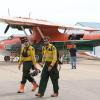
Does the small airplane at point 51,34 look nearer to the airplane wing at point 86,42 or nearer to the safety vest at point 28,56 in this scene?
the airplane wing at point 86,42

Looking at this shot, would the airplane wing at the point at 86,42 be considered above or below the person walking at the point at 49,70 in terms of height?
below

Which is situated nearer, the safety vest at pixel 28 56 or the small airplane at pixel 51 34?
the safety vest at pixel 28 56

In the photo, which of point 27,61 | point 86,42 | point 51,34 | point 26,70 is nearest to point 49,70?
point 26,70

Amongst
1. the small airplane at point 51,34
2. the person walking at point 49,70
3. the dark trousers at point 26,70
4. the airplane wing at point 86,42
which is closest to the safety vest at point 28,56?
the dark trousers at point 26,70

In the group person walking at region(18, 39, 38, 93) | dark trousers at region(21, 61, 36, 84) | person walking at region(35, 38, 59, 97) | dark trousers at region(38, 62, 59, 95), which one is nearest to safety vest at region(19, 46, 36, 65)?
person walking at region(18, 39, 38, 93)

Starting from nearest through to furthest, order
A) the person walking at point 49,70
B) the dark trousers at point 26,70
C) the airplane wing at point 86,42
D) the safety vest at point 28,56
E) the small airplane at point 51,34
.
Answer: the person walking at point 49,70 < the dark trousers at point 26,70 < the safety vest at point 28,56 < the airplane wing at point 86,42 < the small airplane at point 51,34

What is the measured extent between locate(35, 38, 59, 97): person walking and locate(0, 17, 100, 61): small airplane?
18.0 metres

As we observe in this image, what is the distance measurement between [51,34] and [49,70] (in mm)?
21659

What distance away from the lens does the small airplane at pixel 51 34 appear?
30.9 metres

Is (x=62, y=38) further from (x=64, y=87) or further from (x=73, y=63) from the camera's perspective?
(x=64, y=87)

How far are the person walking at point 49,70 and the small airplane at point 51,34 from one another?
58.9 feet

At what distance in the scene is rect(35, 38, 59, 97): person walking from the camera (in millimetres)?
→ 11992

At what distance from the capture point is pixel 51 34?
33.5 meters

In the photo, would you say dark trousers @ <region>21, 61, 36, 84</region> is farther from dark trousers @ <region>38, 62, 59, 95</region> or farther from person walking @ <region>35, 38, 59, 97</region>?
dark trousers @ <region>38, 62, 59, 95</region>
